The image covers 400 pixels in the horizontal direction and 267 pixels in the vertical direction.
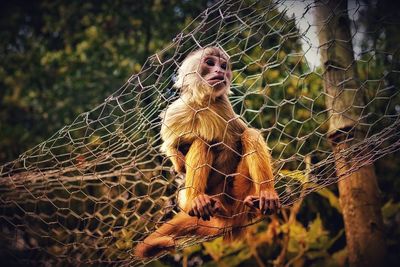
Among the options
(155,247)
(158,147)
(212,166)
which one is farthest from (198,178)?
(158,147)

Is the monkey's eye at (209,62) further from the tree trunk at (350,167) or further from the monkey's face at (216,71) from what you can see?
the tree trunk at (350,167)

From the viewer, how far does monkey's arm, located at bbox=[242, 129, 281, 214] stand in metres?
1.83

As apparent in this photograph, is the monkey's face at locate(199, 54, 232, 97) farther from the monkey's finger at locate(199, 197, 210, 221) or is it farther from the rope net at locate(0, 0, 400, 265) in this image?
the monkey's finger at locate(199, 197, 210, 221)

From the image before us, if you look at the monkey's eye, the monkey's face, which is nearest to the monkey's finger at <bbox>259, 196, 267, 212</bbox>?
the monkey's face

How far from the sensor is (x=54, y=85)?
498cm

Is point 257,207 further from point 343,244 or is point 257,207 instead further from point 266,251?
point 343,244

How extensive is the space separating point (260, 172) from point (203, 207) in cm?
30

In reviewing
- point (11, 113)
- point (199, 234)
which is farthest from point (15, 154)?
point (199, 234)

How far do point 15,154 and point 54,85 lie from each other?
1.06 metres

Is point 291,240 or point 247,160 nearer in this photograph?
point 247,160

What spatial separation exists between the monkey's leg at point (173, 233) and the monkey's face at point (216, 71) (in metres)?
0.65

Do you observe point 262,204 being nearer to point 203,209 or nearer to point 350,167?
point 203,209

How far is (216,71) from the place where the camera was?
7.28ft

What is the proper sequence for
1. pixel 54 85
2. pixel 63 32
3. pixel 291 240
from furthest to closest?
1. pixel 63 32
2. pixel 54 85
3. pixel 291 240
